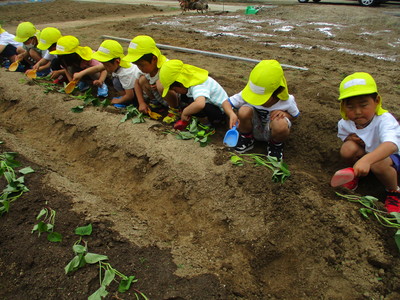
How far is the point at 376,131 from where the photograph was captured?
8.05 feet

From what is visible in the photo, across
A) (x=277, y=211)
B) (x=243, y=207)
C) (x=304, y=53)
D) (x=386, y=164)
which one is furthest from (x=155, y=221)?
(x=304, y=53)

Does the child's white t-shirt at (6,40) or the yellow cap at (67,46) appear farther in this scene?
the child's white t-shirt at (6,40)

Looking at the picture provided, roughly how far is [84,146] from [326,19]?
7.99 m

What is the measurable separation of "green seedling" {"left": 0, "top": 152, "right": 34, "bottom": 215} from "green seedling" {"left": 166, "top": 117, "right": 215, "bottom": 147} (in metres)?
1.45

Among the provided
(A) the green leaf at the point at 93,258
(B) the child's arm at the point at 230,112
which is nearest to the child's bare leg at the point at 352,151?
(B) the child's arm at the point at 230,112

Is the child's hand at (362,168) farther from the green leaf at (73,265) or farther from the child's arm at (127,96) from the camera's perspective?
the child's arm at (127,96)

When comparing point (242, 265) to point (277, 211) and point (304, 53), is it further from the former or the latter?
point (304, 53)

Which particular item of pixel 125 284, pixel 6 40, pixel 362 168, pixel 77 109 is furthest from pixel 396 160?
pixel 6 40

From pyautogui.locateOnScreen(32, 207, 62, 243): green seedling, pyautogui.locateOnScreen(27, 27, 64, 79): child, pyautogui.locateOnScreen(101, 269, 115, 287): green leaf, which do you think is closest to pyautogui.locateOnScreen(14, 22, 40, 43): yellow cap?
pyautogui.locateOnScreen(27, 27, 64, 79): child

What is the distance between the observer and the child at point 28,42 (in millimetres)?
5258

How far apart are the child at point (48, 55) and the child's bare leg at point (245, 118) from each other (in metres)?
3.43

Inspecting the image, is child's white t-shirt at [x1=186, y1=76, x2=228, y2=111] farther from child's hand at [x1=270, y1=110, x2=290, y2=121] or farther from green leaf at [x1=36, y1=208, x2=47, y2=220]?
green leaf at [x1=36, y1=208, x2=47, y2=220]

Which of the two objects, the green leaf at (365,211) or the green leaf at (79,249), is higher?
the green leaf at (365,211)

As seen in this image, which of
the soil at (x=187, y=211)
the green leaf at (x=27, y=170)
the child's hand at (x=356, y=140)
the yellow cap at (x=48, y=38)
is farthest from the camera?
the yellow cap at (x=48, y=38)
